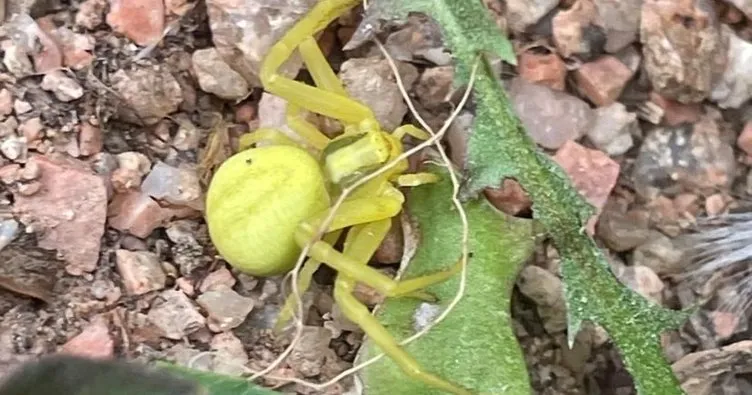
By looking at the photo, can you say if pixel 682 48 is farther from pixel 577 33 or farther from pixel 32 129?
pixel 32 129

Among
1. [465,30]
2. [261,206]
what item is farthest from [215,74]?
[465,30]

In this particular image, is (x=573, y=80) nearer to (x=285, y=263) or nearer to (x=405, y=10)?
(x=405, y=10)

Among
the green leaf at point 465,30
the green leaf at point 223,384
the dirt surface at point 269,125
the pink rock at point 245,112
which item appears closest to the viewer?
the green leaf at point 223,384

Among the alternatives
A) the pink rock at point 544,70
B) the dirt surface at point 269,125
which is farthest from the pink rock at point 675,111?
the pink rock at point 544,70

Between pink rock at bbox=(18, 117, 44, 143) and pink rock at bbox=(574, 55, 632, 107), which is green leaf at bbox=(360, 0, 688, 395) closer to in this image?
pink rock at bbox=(574, 55, 632, 107)

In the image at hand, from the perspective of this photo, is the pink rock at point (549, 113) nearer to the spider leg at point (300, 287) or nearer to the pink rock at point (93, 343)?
the spider leg at point (300, 287)

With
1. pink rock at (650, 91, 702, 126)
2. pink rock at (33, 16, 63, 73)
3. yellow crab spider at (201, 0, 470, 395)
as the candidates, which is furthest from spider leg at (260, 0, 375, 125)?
pink rock at (650, 91, 702, 126)

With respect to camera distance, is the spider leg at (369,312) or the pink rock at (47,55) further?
the pink rock at (47,55)
